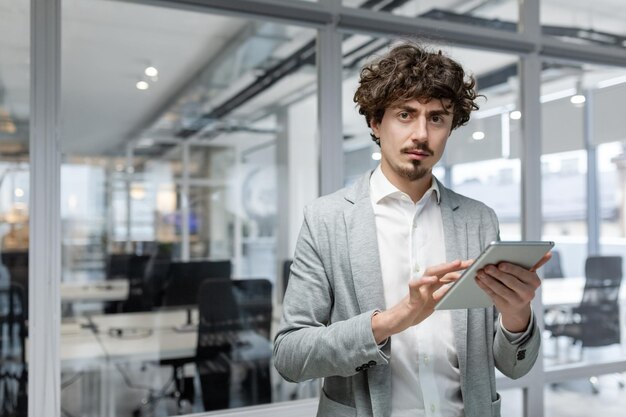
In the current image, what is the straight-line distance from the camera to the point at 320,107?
2.42 metres

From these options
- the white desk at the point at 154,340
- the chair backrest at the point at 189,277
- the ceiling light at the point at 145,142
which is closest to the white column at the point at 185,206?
the ceiling light at the point at 145,142

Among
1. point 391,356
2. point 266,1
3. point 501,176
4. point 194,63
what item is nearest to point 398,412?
point 391,356

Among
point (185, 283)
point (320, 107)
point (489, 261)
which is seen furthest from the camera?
point (185, 283)

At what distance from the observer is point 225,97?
8.23m

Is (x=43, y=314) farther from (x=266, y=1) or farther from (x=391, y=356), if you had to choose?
(x=266, y=1)

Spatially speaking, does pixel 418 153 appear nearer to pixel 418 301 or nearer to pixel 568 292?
pixel 418 301

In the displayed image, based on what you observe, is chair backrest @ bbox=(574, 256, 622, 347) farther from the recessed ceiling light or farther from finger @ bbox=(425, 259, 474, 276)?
finger @ bbox=(425, 259, 474, 276)

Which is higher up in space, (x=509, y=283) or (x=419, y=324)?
(x=509, y=283)

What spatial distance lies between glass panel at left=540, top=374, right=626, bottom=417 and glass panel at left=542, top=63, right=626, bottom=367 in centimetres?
14

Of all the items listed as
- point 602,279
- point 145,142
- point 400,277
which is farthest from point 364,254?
point 145,142

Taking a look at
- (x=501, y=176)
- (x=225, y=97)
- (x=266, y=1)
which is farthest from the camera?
(x=225, y=97)

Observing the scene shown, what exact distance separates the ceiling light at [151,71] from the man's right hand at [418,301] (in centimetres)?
701

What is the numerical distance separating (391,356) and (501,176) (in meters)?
2.07

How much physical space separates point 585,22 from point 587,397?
2.07m
